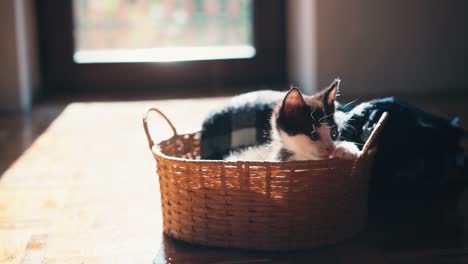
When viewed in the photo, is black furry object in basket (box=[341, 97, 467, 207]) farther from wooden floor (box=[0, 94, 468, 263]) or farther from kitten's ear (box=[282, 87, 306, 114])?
kitten's ear (box=[282, 87, 306, 114])

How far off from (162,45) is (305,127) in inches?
89.7

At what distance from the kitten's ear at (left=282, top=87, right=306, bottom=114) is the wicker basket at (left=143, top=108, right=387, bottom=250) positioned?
0.12 m

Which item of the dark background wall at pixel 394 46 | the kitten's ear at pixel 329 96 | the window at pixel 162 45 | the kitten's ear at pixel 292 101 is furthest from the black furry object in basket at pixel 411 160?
the window at pixel 162 45

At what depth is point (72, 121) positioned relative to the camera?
2.72 m

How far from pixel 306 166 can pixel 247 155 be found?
11.8 inches

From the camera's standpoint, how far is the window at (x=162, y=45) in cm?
338

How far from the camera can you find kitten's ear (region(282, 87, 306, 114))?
50.0 inches

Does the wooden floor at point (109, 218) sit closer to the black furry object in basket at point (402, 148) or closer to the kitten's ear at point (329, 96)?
the black furry object in basket at point (402, 148)

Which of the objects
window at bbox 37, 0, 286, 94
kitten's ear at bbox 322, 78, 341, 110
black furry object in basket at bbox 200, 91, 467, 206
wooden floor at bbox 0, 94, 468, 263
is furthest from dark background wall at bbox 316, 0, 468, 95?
kitten's ear at bbox 322, 78, 341, 110

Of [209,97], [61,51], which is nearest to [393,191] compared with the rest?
[209,97]

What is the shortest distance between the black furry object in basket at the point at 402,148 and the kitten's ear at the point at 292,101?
264 mm

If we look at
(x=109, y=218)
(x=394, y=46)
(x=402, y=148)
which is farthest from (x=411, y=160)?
(x=394, y=46)

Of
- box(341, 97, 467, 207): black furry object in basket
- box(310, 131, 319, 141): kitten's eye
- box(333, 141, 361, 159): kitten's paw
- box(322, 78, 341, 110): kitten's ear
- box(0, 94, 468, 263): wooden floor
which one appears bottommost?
box(0, 94, 468, 263): wooden floor

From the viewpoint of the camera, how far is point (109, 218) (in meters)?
1.57
